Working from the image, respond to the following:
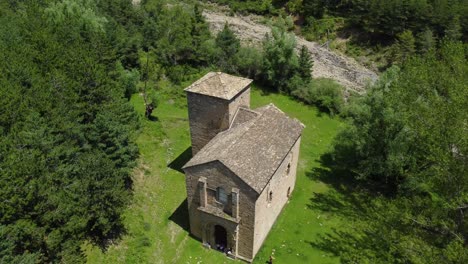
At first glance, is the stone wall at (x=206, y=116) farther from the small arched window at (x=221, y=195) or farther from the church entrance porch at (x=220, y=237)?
the church entrance porch at (x=220, y=237)

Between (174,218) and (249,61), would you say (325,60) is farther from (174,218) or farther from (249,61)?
(174,218)

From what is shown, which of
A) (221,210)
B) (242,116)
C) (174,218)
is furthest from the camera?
(242,116)

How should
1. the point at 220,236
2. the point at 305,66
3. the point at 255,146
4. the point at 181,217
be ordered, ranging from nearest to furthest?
the point at 255,146 < the point at 220,236 < the point at 181,217 < the point at 305,66

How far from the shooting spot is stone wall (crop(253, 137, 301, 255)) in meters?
28.3

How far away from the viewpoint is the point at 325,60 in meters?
63.6

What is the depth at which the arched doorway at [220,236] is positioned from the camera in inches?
1191

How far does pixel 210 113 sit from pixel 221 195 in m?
9.34

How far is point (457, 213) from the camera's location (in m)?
24.7

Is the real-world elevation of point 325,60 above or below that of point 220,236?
below

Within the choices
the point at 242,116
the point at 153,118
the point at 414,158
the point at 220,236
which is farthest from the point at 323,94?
the point at 220,236

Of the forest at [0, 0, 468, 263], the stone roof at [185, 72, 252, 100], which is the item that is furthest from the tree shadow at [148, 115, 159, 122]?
the stone roof at [185, 72, 252, 100]

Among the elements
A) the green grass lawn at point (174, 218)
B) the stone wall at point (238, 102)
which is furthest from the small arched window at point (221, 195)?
the stone wall at point (238, 102)

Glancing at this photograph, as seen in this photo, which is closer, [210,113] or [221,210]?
[221,210]

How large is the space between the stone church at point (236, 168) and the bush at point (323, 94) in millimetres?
20239
